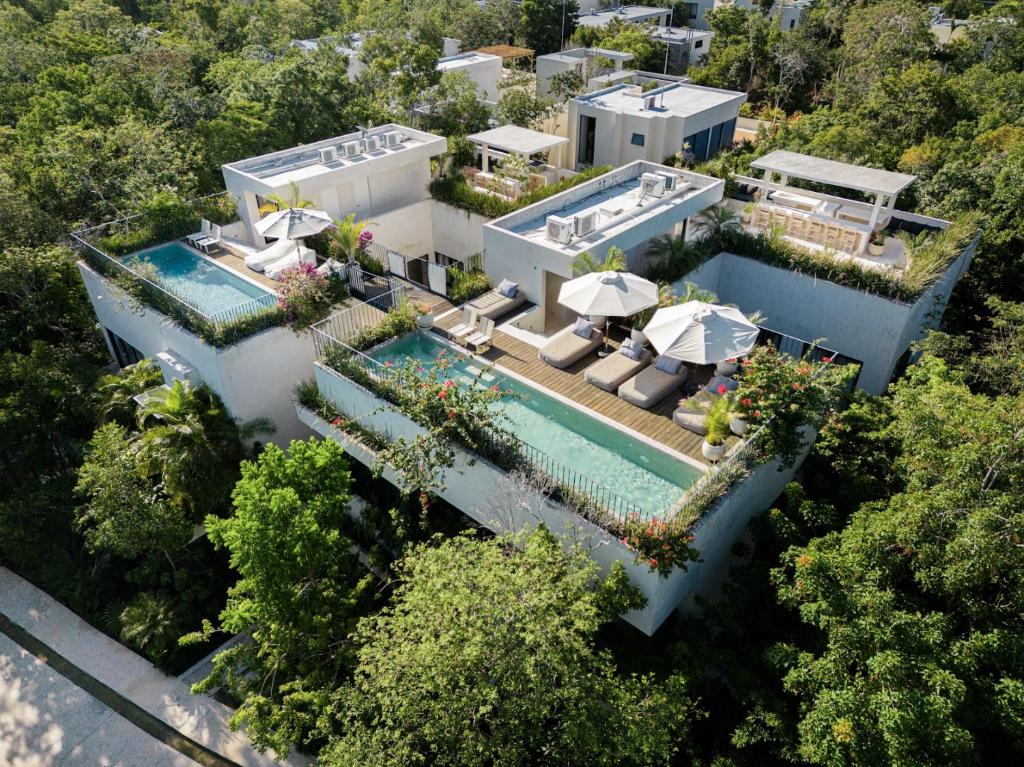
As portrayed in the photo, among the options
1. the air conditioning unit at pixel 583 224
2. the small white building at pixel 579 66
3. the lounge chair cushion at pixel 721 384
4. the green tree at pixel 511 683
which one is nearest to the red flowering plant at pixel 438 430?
the green tree at pixel 511 683

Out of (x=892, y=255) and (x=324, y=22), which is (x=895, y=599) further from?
(x=324, y=22)

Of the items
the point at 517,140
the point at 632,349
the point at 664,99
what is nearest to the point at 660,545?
the point at 632,349

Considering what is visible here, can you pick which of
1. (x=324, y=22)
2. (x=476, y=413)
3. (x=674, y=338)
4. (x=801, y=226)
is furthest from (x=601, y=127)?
(x=324, y=22)

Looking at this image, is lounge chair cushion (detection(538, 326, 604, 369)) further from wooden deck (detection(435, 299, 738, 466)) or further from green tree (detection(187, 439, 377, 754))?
green tree (detection(187, 439, 377, 754))

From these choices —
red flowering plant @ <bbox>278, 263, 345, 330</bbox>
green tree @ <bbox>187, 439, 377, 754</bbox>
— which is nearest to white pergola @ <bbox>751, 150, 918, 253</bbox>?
red flowering plant @ <bbox>278, 263, 345, 330</bbox>

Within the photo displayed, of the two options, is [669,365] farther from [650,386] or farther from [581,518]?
[581,518]
